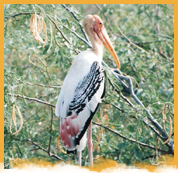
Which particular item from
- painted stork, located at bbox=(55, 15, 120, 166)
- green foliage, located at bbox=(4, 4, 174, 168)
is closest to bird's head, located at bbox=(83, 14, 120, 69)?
painted stork, located at bbox=(55, 15, 120, 166)

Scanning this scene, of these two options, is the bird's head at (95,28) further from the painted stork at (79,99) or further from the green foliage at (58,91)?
the green foliage at (58,91)

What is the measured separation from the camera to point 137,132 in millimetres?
2926

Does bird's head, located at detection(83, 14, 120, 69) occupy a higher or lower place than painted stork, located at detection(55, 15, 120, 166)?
higher

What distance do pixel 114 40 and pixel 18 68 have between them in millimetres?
1093

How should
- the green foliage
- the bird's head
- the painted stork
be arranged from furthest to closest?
the green foliage
the bird's head
the painted stork

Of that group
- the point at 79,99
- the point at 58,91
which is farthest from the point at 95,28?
the point at 58,91

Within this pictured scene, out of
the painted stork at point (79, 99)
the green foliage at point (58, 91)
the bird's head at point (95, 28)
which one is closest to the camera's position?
the painted stork at point (79, 99)

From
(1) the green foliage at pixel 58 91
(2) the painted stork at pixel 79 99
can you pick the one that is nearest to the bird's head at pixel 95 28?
(2) the painted stork at pixel 79 99

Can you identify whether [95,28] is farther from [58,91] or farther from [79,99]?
[58,91]

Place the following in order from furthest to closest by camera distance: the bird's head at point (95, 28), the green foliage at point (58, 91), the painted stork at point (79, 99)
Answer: the green foliage at point (58, 91), the bird's head at point (95, 28), the painted stork at point (79, 99)

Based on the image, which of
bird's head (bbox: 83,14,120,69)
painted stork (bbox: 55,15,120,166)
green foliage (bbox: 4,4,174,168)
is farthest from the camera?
green foliage (bbox: 4,4,174,168)

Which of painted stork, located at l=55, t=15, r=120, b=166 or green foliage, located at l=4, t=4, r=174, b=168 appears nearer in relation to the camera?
painted stork, located at l=55, t=15, r=120, b=166

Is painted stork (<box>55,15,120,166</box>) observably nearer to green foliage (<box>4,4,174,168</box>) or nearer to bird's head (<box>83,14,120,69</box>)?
bird's head (<box>83,14,120,69</box>)

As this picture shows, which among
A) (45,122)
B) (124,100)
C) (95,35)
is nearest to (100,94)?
(95,35)
